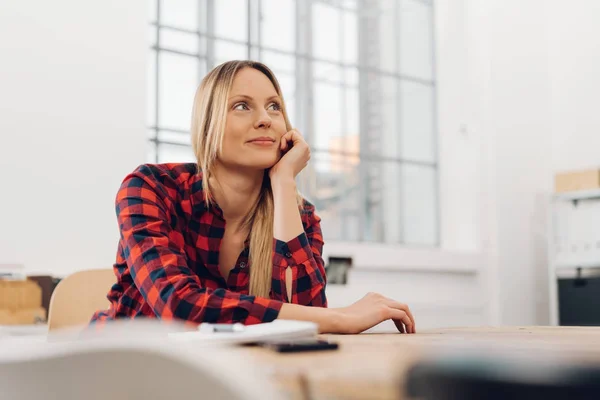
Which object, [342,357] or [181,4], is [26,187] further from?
[342,357]

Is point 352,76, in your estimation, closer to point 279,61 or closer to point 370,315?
point 279,61

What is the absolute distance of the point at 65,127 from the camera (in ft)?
8.75

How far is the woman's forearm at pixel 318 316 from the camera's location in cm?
115

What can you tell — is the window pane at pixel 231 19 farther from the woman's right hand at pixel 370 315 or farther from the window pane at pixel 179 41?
the woman's right hand at pixel 370 315

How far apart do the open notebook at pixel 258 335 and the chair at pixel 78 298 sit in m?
0.90

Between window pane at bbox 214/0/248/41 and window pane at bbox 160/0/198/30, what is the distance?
13 cm

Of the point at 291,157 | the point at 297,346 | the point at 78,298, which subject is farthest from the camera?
the point at 291,157

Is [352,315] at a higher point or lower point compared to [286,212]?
lower

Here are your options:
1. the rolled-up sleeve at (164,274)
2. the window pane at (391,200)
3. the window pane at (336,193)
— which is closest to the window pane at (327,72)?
the window pane at (336,193)

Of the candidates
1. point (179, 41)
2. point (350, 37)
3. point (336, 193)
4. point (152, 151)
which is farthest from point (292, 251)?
point (350, 37)

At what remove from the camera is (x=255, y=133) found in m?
1.70

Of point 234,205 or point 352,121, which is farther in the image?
point 352,121

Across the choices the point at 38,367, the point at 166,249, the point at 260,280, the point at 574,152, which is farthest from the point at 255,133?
the point at 574,152

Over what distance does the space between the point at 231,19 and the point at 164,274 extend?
8.53 feet
